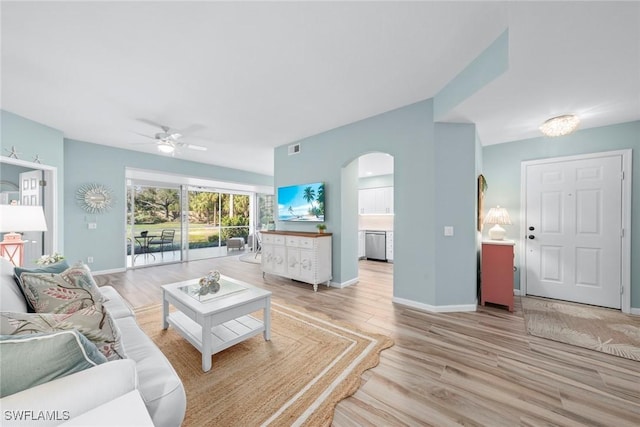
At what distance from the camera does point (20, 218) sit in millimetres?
2350

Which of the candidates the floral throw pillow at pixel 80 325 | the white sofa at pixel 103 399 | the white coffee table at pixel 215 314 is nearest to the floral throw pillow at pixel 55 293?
the floral throw pillow at pixel 80 325

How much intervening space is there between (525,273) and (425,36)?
3.62 metres

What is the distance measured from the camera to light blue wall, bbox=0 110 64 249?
3238 millimetres

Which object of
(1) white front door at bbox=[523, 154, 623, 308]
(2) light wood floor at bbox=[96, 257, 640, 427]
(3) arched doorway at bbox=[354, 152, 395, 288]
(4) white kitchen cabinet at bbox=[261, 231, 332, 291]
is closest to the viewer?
(2) light wood floor at bbox=[96, 257, 640, 427]

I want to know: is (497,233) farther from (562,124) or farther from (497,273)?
(562,124)

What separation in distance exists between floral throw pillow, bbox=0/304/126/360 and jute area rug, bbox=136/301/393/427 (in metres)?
0.71

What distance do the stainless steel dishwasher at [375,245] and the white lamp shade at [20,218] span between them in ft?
19.1

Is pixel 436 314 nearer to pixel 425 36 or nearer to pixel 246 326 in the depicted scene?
pixel 246 326

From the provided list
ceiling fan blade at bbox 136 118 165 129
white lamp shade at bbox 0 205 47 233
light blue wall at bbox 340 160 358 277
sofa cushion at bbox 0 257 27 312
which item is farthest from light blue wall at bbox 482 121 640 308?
white lamp shade at bbox 0 205 47 233

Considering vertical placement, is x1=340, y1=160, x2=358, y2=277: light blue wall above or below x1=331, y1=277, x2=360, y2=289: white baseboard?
above

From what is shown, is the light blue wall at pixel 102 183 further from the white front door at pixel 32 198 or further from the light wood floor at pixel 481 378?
the light wood floor at pixel 481 378

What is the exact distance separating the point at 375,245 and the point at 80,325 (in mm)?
5871

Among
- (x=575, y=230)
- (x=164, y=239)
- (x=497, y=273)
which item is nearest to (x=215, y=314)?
(x=497, y=273)

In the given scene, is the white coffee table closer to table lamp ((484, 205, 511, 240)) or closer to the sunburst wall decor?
table lamp ((484, 205, 511, 240))
